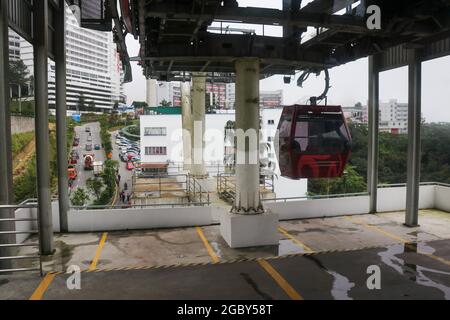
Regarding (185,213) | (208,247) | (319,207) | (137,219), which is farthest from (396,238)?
(137,219)

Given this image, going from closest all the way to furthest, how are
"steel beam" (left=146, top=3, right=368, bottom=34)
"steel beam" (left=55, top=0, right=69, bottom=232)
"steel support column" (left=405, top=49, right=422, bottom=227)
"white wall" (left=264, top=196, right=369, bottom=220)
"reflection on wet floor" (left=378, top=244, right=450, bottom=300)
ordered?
"reflection on wet floor" (left=378, top=244, right=450, bottom=300)
"steel beam" (left=146, top=3, right=368, bottom=34)
"steel beam" (left=55, top=0, right=69, bottom=232)
"steel support column" (left=405, top=49, right=422, bottom=227)
"white wall" (left=264, top=196, right=369, bottom=220)

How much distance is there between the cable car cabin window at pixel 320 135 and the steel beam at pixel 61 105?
21.8 ft

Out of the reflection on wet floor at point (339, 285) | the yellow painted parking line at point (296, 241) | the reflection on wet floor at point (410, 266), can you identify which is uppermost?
the reflection on wet floor at point (339, 285)

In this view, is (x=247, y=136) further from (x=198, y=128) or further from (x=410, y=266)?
(x=198, y=128)

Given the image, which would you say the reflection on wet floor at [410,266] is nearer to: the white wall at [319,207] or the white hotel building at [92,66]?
the white wall at [319,207]

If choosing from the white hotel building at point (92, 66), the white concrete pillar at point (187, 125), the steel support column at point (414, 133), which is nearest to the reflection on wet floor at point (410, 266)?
the steel support column at point (414, 133)

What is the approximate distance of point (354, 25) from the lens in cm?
782

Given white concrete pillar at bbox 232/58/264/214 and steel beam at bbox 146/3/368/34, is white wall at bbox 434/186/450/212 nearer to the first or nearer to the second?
white concrete pillar at bbox 232/58/264/214

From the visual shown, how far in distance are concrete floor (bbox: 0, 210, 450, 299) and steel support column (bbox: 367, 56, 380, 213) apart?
1.60 meters

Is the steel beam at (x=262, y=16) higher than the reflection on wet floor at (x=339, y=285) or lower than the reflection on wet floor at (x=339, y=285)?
higher

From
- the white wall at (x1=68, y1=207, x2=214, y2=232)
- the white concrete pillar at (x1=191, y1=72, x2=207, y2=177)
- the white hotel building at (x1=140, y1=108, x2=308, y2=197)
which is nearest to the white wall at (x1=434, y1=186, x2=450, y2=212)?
the white wall at (x1=68, y1=207, x2=214, y2=232)

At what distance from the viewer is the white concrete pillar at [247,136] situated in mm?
9805

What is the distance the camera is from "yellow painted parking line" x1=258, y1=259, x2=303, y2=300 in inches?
253
